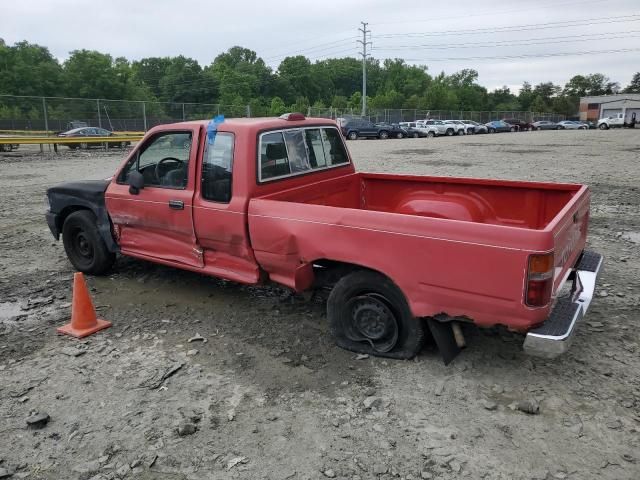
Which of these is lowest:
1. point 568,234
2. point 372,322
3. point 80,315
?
point 80,315

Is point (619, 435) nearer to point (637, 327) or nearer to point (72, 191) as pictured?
point (637, 327)

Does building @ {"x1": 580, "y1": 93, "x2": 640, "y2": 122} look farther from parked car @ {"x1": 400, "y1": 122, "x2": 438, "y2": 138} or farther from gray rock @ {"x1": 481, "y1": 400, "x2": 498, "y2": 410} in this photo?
gray rock @ {"x1": 481, "y1": 400, "x2": 498, "y2": 410}

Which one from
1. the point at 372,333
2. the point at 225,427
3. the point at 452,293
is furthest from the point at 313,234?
the point at 225,427

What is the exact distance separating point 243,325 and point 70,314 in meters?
1.82

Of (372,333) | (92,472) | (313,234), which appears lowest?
(92,472)

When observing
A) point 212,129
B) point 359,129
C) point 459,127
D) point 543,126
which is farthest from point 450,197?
point 543,126

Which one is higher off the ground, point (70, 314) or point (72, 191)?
point (72, 191)

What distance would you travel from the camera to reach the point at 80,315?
4.70m

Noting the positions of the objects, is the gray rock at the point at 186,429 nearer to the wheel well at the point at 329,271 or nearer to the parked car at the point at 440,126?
the wheel well at the point at 329,271

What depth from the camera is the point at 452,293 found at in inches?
136

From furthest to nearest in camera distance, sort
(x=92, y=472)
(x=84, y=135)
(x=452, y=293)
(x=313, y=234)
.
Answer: (x=84, y=135)
(x=313, y=234)
(x=452, y=293)
(x=92, y=472)

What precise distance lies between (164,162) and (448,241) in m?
3.14

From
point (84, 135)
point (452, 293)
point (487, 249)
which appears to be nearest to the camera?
point (487, 249)

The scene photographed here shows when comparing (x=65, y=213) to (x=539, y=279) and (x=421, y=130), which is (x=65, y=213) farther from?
(x=421, y=130)
